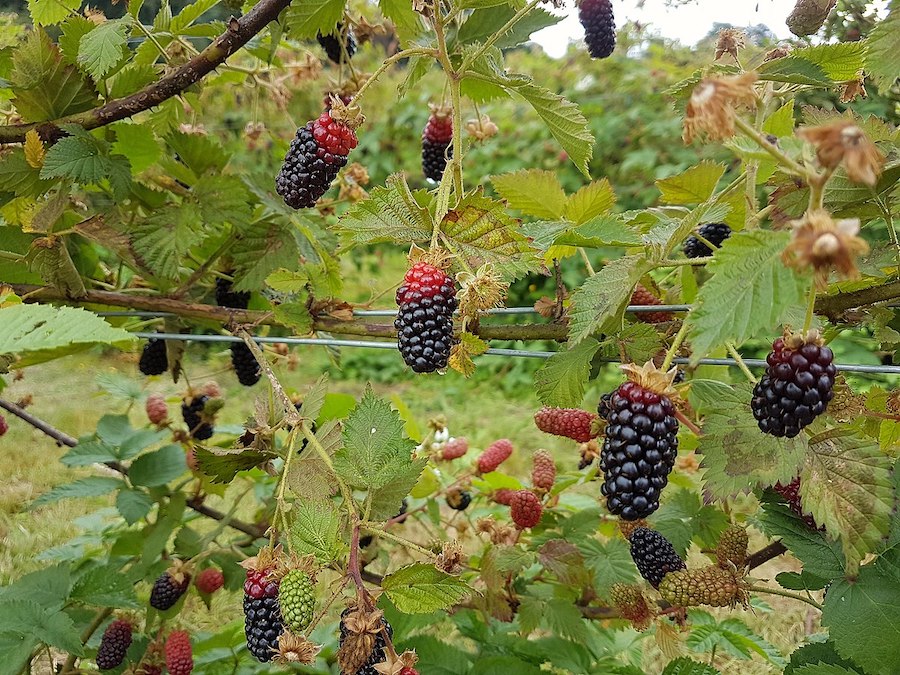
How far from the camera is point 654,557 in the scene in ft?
2.98

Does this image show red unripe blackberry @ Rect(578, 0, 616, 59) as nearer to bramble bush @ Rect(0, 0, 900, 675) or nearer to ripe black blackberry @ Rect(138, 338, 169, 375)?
bramble bush @ Rect(0, 0, 900, 675)

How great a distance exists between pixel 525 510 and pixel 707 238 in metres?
0.52

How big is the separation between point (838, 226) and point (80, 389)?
4.19 metres

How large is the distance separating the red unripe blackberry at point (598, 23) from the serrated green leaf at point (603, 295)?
50 centimetres

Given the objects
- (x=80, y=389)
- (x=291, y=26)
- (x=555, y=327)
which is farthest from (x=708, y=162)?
(x=80, y=389)

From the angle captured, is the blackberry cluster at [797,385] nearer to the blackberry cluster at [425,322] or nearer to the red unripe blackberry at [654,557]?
the blackberry cluster at [425,322]

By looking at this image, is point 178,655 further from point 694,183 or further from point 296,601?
point 694,183

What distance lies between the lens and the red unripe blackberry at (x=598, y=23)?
1007 millimetres

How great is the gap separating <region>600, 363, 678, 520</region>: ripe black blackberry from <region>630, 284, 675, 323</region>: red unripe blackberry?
0.33 meters

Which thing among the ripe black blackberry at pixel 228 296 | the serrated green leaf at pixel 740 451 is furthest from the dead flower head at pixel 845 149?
the ripe black blackberry at pixel 228 296

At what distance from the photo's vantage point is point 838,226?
1.34 feet

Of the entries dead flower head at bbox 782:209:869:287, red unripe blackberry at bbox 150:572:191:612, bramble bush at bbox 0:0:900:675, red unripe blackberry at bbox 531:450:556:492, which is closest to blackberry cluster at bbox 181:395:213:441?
bramble bush at bbox 0:0:900:675

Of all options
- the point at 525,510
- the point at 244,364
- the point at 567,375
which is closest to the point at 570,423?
the point at 567,375

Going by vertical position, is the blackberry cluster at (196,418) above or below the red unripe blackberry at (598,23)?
below
